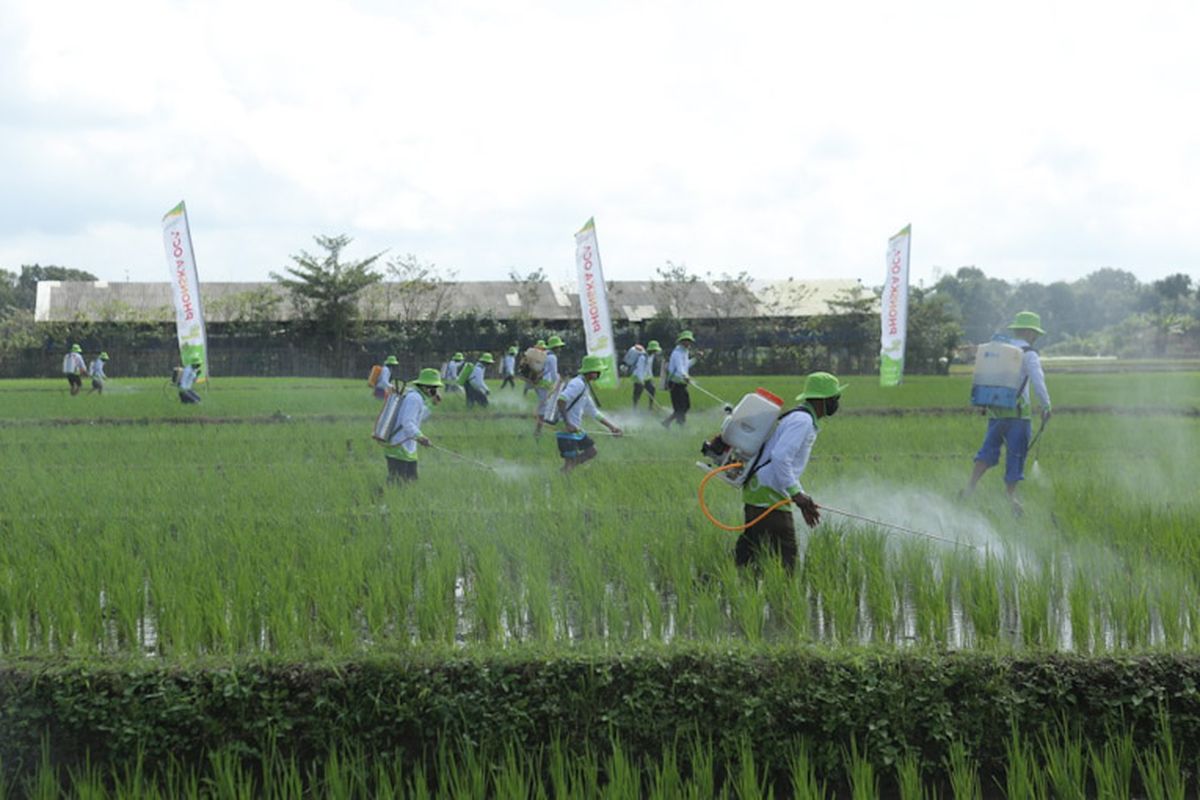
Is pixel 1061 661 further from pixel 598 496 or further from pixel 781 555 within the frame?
pixel 598 496

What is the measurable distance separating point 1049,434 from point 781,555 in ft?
37.3

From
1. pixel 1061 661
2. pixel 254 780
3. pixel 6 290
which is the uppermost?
pixel 6 290

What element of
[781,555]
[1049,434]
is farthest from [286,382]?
[781,555]

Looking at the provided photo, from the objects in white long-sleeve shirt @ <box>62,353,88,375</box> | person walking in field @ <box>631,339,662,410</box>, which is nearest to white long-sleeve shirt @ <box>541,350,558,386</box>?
person walking in field @ <box>631,339,662,410</box>

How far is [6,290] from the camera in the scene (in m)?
60.6

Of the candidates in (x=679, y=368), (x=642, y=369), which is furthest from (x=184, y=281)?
(x=679, y=368)

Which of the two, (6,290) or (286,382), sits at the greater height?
(6,290)

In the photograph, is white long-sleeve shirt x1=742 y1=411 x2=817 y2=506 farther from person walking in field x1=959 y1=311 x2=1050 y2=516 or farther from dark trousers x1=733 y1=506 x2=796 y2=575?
person walking in field x1=959 y1=311 x2=1050 y2=516

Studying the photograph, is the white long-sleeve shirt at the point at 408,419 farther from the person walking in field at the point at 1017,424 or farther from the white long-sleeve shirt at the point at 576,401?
the person walking in field at the point at 1017,424

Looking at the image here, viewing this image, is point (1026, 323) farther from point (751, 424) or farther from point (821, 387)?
point (751, 424)

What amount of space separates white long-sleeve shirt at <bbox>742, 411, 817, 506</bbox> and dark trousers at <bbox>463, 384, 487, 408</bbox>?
16749 mm

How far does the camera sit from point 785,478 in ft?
18.5

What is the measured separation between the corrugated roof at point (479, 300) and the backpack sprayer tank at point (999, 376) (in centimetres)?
3608

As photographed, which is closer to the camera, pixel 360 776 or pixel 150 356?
pixel 360 776
